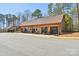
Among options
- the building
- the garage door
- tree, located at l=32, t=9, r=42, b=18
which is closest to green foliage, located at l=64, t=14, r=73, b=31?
the building

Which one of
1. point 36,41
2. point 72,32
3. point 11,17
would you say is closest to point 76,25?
point 72,32

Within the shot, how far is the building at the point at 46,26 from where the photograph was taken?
974 cm

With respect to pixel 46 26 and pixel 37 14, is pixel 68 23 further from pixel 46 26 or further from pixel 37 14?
pixel 37 14

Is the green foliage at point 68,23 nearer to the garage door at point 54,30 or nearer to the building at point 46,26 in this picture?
the building at point 46,26

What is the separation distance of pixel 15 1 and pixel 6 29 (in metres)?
1.84

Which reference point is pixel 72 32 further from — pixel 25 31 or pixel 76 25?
pixel 25 31

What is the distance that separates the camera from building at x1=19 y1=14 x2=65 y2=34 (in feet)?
31.9

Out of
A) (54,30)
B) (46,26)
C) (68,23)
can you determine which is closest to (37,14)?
(68,23)

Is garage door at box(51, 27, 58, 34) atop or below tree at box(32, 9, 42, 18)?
below

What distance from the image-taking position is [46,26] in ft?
38.1

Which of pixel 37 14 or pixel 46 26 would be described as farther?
pixel 46 26

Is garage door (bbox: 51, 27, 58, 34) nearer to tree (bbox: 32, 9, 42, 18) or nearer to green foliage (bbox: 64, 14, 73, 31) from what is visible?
green foliage (bbox: 64, 14, 73, 31)

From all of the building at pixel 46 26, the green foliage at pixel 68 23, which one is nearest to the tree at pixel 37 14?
the building at pixel 46 26

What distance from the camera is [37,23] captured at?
1065 centimetres
